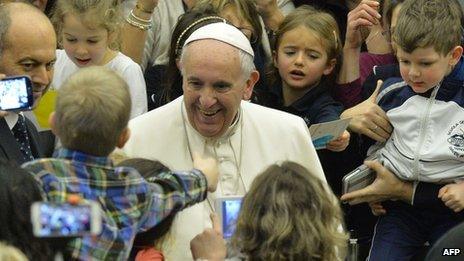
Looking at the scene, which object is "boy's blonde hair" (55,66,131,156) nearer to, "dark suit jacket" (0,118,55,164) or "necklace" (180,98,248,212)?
"dark suit jacket" (0,118,55,164)

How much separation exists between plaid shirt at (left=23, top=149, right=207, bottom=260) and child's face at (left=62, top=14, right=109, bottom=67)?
6.42 feet

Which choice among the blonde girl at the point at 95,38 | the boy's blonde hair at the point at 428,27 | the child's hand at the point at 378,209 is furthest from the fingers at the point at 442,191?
the blonde girl at the point at 95,38

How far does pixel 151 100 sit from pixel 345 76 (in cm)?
101

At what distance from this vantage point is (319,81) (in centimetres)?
570

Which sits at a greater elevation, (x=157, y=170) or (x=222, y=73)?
(x=222, y=73)

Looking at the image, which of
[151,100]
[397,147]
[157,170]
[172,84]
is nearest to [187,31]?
[172,84]

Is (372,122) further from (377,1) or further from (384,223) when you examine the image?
(377,1)

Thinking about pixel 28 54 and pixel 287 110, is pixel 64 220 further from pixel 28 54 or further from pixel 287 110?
pixel 287 110

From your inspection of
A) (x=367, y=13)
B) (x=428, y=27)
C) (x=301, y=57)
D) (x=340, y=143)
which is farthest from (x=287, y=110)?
(x=428, y=27)

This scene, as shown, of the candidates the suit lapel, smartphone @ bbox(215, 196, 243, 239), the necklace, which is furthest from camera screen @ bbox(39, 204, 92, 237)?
the necklace

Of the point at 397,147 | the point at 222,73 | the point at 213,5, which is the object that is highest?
the point at 213,5

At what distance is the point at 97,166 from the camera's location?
11.3 feet

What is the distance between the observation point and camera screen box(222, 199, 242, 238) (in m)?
3.94

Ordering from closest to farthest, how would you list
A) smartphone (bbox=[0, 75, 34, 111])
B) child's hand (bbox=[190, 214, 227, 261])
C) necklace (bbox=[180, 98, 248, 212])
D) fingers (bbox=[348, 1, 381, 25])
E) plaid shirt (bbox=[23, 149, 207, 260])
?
plaid shirt (bbox=[23, 149, 207, 260]) < child's hand (bbox=[190, 214, 227, 261]) < smartphone (bbox=[0, 75, 34, 111]) < necklace (bbox=[180, 98, 248, 212]) < fingers (bbox=[348, 1, 381, 25])
